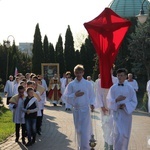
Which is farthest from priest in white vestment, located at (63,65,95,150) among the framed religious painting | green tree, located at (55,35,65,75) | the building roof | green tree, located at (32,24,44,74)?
the building roof

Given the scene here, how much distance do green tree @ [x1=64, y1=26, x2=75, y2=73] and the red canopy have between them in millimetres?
35613

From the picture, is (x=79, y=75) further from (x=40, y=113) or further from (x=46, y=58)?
(x=46, y=58)

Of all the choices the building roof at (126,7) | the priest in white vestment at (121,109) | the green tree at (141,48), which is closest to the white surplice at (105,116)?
the priest in white vestment at (121,109)

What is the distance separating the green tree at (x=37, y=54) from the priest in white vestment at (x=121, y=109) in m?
36.6

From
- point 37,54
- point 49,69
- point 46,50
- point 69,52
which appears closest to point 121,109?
point 49,69

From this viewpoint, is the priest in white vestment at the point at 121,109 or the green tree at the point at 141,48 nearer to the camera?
the priest in white vestment at the point at 121,109

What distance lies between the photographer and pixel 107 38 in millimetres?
9062

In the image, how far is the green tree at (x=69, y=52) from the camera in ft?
148

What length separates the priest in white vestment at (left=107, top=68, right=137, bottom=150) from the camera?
8.45 m

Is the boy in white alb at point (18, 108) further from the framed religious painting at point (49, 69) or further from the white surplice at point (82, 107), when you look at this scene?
the framed religious painting at point (49, 69)

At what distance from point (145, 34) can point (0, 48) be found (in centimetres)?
2785

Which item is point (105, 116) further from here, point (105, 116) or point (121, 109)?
point (121, 109)

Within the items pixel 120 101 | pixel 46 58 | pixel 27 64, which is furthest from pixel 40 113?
pixel 27 64

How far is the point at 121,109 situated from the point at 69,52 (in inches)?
1461
